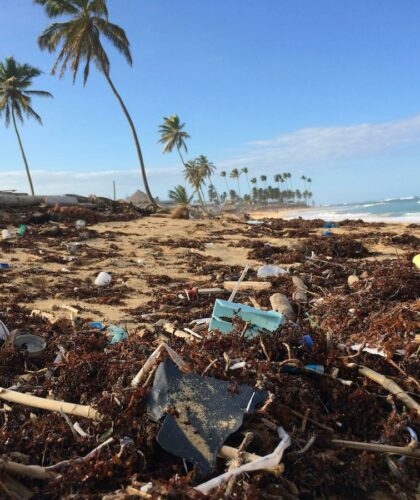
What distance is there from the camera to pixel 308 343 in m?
2.83

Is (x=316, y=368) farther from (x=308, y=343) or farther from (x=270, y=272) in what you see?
(x=270, y=272)

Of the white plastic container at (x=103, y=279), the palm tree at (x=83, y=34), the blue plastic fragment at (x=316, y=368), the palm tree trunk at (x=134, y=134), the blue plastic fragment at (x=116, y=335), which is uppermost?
the palm tree at (x=83, y=34)

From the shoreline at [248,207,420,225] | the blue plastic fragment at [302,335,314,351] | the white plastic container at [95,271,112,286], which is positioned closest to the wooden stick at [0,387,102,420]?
the blue plastic fragment at [302,335,314,351]

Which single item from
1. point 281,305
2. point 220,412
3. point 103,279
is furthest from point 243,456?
point 103,279

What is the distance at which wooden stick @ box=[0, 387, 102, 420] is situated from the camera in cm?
238

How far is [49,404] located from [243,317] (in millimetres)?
1680

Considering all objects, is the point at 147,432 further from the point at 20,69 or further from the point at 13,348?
the point at 20,69

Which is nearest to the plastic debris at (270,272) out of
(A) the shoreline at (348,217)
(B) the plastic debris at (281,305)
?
(B) the plastic debris at (281,305)

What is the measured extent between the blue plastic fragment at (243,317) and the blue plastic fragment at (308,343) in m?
0.52

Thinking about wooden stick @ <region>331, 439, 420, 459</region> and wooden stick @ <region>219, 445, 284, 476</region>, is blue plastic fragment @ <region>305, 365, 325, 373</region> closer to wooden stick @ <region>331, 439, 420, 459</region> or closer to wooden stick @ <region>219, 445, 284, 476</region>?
wooden stick @ <region>331, 439, 420, 459</region>

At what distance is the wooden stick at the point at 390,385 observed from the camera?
8.06ft

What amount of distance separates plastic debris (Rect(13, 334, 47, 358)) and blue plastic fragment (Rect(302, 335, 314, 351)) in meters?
2.20

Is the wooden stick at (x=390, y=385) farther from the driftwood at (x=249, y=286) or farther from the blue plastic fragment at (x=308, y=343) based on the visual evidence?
the driftwood at (x=249, y=286)

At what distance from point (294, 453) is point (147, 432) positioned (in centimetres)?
73
